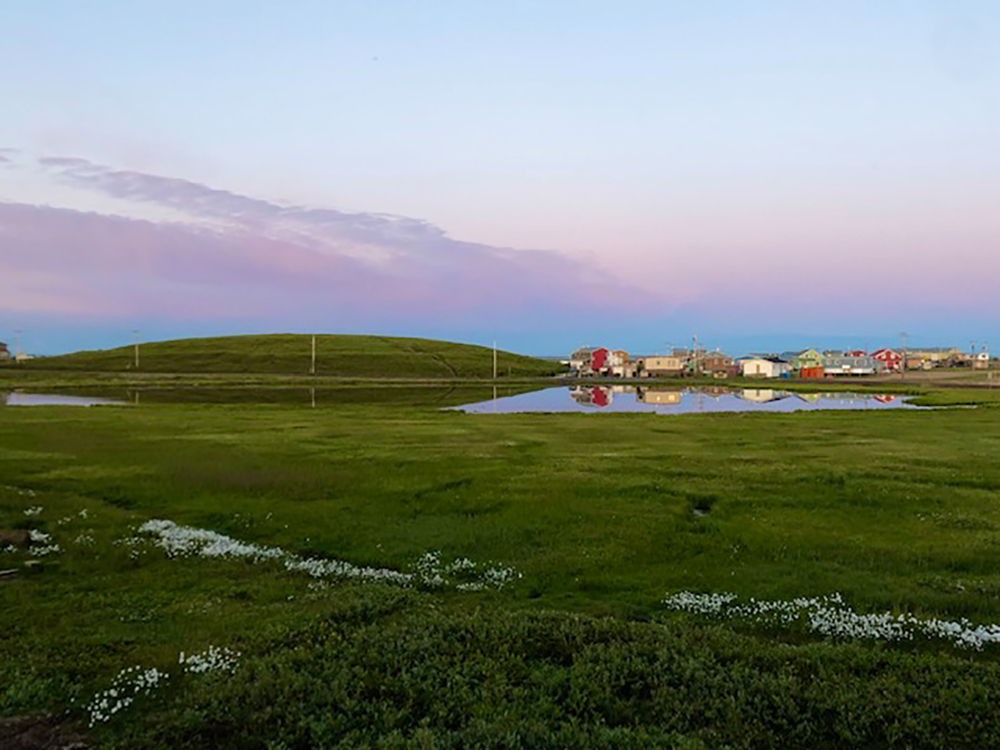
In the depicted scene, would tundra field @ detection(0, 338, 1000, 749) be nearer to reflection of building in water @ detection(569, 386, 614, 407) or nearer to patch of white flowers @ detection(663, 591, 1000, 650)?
patch of white flowers @ detection(663, 591, 1000, 650)

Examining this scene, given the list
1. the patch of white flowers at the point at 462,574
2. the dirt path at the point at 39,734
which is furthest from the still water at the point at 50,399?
the dirt path at the point at 39,734

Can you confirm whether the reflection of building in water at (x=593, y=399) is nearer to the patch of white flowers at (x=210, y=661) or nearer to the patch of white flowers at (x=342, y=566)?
the patch of white flowers at (x=342, y=566)

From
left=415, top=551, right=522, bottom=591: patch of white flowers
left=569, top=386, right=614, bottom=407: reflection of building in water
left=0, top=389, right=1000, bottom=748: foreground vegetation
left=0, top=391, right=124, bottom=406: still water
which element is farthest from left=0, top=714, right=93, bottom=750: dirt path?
left=0, top=391, right=124, bottom=406: still water

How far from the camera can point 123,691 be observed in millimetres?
11820

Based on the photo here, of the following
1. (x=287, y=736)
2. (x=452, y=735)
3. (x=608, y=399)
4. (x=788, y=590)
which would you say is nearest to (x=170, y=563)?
(x=287, y=736)

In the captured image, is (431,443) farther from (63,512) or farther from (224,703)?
(224,703)

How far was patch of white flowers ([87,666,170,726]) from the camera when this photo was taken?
11133 mm

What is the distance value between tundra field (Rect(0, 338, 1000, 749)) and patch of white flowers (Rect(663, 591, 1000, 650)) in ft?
0.29

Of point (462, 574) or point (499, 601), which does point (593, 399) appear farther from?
point (499, 601)

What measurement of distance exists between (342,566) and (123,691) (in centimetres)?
943

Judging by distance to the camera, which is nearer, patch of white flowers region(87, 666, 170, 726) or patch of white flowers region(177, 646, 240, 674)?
patch of white flowers region(87, 666, 170, 726)

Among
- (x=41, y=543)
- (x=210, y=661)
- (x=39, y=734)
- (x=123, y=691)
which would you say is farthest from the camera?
(x=41, y=543)

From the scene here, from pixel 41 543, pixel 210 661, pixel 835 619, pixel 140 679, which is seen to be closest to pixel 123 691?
pixel 140 679

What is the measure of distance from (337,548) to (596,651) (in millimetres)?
12912
